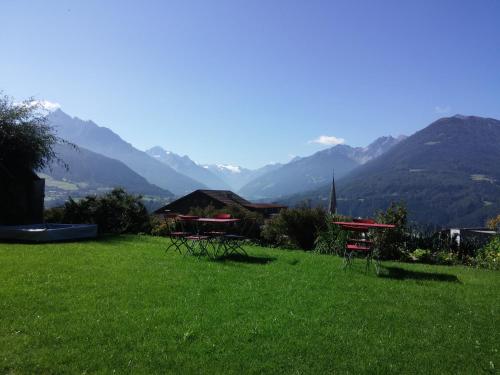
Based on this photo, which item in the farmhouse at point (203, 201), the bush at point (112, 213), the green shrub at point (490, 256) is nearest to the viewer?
the green shrub at point (490, 256)

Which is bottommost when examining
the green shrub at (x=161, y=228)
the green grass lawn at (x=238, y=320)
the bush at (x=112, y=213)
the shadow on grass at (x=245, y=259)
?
the green grass lawn at (x=238, y=320)

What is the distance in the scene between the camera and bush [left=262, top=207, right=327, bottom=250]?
54.3ft

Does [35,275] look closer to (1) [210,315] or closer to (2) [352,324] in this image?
(1) [210,315]

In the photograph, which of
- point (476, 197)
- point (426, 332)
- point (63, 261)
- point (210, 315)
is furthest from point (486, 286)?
point (476, 197)

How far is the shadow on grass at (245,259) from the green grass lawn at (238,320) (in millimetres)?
1432

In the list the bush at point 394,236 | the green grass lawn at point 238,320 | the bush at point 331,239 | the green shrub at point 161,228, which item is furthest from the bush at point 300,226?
the green grass lawn at point 238,320

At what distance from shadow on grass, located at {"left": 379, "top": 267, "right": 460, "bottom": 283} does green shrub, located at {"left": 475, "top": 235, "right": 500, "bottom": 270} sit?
3.11 meters

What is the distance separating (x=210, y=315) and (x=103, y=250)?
290 inches

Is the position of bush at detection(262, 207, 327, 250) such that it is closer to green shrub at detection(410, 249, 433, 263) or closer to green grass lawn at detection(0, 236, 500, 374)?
green shrub at detection(410, 249, 433, 263)

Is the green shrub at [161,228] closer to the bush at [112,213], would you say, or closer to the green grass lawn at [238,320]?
the bush at [112,213]

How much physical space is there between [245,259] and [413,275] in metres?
4.02

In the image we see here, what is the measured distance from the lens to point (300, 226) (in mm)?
16734

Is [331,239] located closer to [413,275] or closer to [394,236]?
[394,236]

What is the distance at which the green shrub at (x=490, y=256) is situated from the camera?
12864 mm
